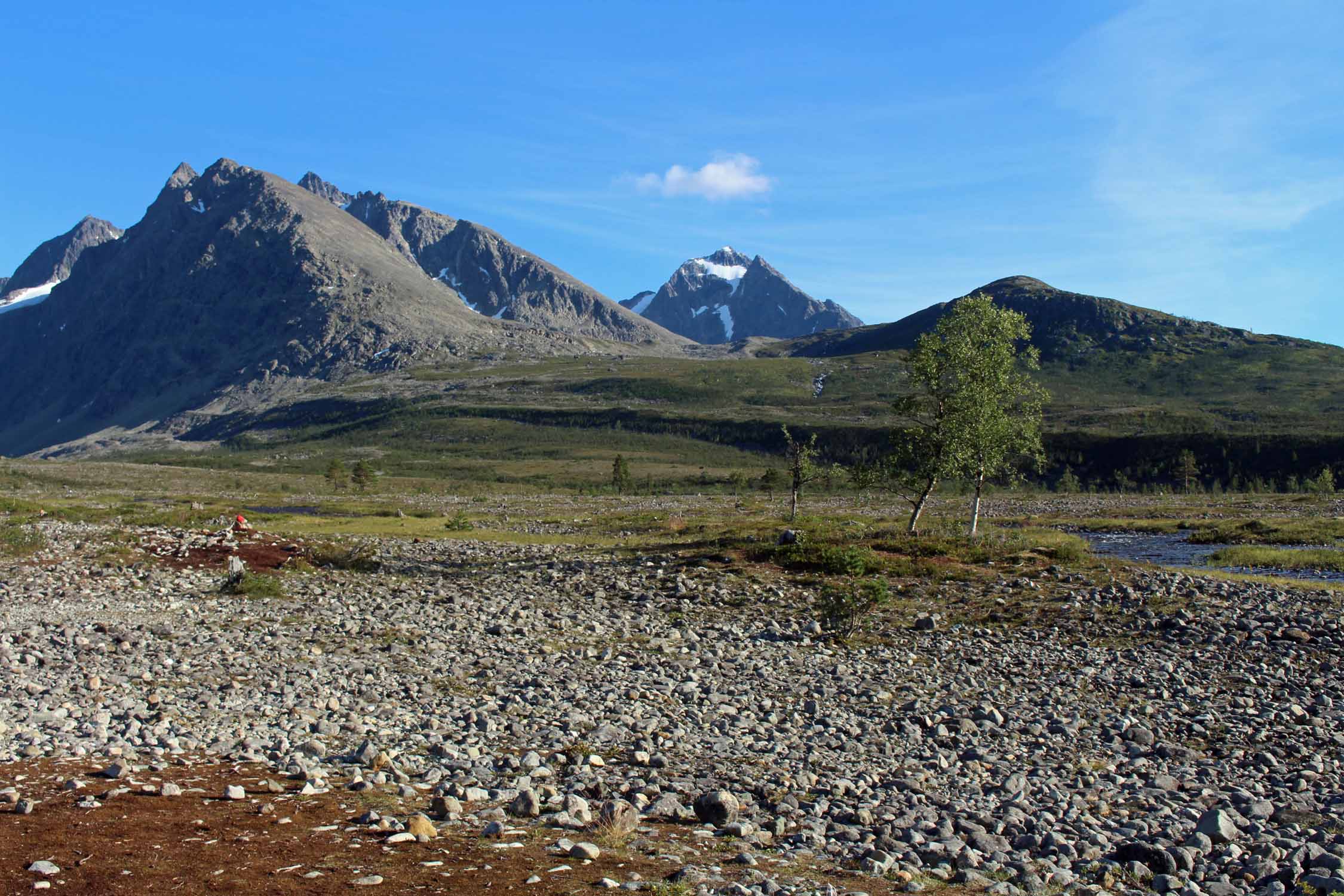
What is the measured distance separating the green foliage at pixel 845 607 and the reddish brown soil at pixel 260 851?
13.5 metres

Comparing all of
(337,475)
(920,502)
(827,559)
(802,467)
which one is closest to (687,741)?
(827,559)

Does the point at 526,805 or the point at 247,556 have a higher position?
the point at 526,805

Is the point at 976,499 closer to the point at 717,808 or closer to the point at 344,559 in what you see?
the point at 344,559

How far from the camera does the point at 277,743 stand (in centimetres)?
1247

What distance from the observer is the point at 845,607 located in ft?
75.0

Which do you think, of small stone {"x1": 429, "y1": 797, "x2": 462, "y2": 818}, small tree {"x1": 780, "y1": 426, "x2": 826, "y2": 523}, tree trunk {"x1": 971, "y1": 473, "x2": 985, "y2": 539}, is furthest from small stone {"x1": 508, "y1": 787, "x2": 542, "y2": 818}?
small tree {"x1": 780, "y1": 426, "x2": 826, "y2": 523}

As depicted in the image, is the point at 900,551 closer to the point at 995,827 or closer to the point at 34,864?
the point at 995,827

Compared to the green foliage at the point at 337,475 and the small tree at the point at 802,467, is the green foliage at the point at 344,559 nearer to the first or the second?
the small tree at the point at 802,467

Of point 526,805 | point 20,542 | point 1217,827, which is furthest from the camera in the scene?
point 20,542

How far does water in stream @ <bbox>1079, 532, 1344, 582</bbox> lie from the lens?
37625 mm

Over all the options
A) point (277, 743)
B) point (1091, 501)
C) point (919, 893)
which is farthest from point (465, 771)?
point (1091, 501)

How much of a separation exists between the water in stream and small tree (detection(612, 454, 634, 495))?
238 feet

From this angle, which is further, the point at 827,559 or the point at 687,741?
the point at 827,559

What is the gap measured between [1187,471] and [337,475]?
125m
